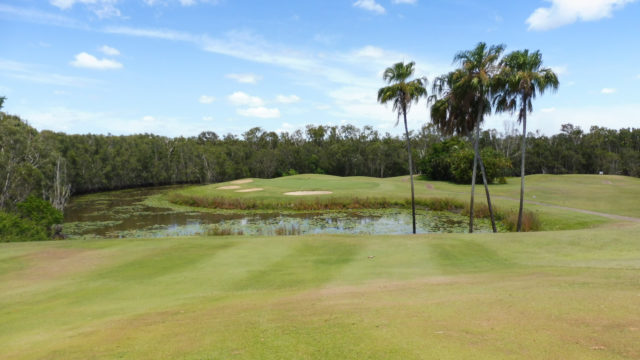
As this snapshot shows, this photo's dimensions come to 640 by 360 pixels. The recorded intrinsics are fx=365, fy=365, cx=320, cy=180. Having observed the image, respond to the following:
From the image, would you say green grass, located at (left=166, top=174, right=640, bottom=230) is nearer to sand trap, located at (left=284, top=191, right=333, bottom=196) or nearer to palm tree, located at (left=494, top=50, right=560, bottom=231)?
sand trap, located at (left=284, top=191, right=333, bottom=196)

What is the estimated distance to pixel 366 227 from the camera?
3056cm

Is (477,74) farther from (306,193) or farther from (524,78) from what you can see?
(306,193)

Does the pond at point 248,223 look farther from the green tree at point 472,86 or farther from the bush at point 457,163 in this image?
the bush at point 457,163

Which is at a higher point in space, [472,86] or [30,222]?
[472,86]

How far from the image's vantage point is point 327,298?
8.01 metres

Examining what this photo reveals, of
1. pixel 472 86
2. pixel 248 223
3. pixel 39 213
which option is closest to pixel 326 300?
pixel 472 86

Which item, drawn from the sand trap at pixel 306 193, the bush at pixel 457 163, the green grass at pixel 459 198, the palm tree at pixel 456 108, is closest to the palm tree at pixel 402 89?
the palm tree at pixel 456 108

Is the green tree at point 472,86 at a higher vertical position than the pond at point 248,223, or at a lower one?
higher

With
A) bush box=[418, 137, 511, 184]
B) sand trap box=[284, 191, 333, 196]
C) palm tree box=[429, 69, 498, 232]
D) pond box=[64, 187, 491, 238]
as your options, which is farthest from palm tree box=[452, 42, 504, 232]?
bush box=[418, 137, 511, 184]

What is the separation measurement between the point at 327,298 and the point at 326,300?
0.23 meters

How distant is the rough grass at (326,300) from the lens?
4930 mm

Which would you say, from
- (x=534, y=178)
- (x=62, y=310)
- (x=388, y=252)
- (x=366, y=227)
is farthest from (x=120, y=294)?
(x=534, y=178)

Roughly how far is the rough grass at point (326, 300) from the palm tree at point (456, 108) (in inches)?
463

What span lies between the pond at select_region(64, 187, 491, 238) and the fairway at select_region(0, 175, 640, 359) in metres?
12.0
